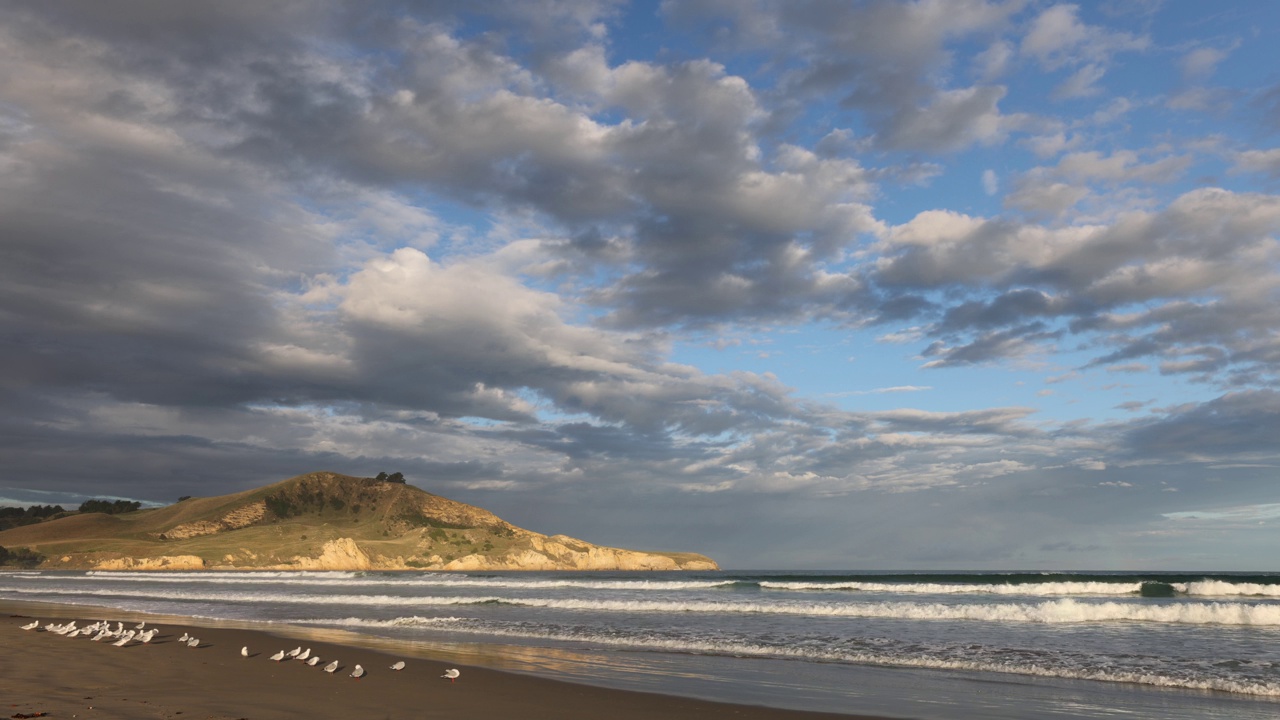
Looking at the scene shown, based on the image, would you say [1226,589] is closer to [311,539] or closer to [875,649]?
[875,649]

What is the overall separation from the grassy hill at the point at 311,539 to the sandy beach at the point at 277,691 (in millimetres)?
116782

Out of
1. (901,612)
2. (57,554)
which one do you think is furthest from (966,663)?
(57,554)

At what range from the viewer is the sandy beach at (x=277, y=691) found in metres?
11.1

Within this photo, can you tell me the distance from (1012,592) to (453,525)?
152609mm

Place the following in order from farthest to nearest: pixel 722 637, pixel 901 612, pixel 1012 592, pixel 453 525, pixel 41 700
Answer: pixel 453 525 → pixel 1012 592 → pixel 901 612 → pixel 722 637 → pixel 41 700

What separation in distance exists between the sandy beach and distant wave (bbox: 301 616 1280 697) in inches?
266

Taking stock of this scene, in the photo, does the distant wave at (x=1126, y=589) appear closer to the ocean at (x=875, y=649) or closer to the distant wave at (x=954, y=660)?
the ocean at (x=875, y=649)

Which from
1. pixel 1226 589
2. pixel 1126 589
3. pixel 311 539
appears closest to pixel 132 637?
pixel 1126 589

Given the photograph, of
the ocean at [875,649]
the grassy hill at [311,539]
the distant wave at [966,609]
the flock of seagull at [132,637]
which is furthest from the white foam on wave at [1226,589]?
the grassy hill at [311,539]

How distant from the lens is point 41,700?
10930mm

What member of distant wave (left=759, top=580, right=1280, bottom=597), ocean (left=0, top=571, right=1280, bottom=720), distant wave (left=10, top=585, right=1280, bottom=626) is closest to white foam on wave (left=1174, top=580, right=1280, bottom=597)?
distant wave (left=759, top=580, right=1280, bottom=597)

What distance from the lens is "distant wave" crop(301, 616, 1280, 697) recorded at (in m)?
14.9

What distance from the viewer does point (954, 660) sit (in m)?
17.8

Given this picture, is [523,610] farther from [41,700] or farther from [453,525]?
[453,525]
